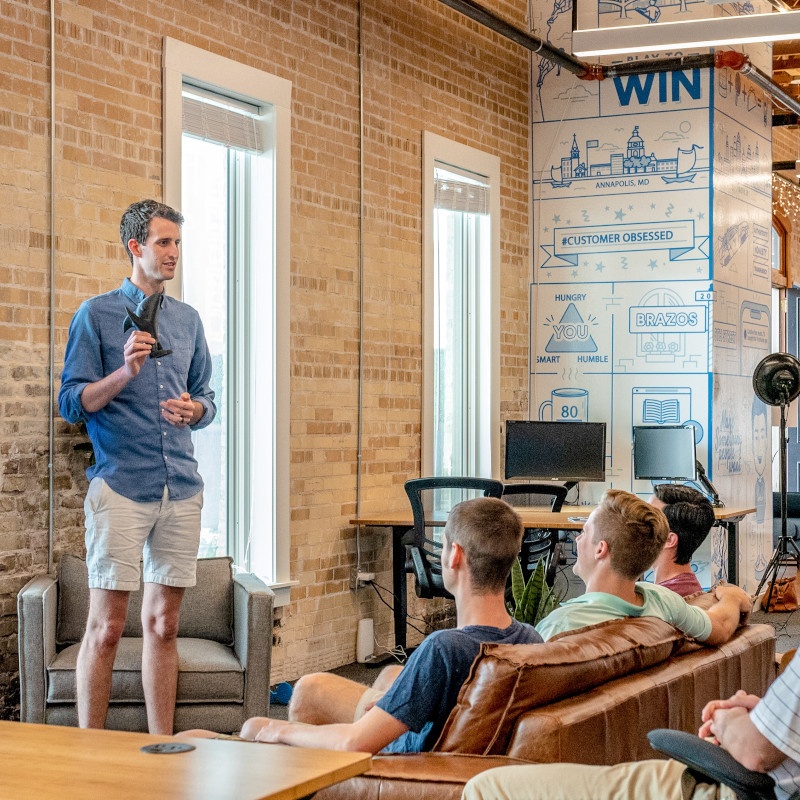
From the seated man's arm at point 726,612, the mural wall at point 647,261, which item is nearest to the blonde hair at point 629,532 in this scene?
the seated man's arm at point 726,612

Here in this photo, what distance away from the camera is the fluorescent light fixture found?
694cm

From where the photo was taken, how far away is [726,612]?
3676 mm

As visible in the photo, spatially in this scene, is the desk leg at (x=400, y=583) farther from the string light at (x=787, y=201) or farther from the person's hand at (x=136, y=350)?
the string light at (x=787, y=201)

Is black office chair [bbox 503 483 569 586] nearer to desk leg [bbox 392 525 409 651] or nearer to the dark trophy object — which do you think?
desk leg [bbox 392 525 409 651]

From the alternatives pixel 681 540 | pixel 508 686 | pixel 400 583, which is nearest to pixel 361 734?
pixel 508 686

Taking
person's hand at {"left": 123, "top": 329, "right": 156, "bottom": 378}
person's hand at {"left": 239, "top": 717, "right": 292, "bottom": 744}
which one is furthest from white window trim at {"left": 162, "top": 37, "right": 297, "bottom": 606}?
person's hand at {"left": 239, "top": 717, "right": 292, "bottom": 744}

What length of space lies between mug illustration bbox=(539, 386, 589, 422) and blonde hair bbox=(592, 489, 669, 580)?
5.38m

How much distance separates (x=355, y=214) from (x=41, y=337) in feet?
8.61

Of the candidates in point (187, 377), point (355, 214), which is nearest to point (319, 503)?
point (355, 214)

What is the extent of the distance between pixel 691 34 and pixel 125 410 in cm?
437

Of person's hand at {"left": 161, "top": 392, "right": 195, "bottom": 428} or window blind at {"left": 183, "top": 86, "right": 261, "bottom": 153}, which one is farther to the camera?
window blind at {"left": 183, "top": 86, "right": 261, "bottom": 153}

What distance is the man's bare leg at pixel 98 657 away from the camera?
4.34 m

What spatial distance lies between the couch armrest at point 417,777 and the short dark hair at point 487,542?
0.51 metres

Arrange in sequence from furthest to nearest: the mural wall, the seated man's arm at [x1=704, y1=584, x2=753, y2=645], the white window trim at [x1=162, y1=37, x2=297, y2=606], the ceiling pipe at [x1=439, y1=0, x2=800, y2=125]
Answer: the mural wall < the ceiling pipe at [x1=439, y1=0, x2=800, y2=125] < the white window trim at [x1=162, y1=37, x2=297, y2=606] < the seated man's arm at [x1=704, y1=584, x2=753, y2=645]
